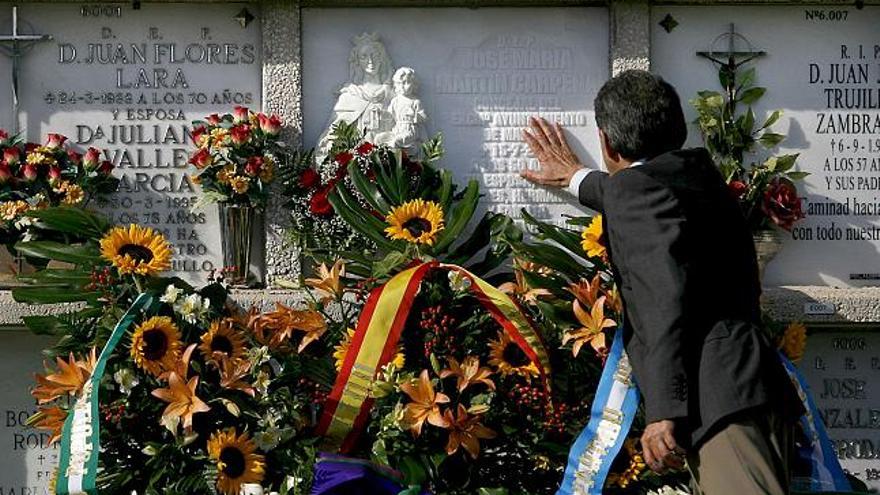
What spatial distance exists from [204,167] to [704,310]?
2711 mm

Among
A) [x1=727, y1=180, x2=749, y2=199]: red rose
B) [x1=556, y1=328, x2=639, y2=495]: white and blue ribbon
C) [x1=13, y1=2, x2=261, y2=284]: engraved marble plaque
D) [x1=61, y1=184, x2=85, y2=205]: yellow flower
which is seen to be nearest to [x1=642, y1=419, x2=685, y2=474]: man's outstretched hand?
[x1=556, y1=328, x2=639, y2=495]: white and blue ribbon

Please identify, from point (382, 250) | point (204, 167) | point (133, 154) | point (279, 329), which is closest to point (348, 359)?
point (279, 329)

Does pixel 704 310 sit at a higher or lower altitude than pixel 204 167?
lower

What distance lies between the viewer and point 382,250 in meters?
5.50

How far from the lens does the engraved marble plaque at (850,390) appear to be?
19.4 feet

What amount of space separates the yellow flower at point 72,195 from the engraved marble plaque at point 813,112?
2637 millimetres

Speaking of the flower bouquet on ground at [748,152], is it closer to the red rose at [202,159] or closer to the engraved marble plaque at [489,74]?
the engraved marble plaque at [489,74]

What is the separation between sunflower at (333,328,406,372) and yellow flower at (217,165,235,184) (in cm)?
104

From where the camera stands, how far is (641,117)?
374 centimetres

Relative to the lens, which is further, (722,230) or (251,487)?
(251,487)

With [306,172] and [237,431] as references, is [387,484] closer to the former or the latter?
[237,431]

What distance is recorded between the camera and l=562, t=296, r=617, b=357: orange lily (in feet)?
15.4

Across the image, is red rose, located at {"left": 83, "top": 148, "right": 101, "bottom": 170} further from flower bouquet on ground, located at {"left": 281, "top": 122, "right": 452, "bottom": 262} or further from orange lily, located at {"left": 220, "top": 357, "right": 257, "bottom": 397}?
orange lily, located at {"left": 220, "top": 357, "right": 257, "bottom": 397}

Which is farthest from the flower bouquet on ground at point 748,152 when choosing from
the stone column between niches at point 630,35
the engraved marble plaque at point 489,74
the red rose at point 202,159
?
the red rose at point 202,159
